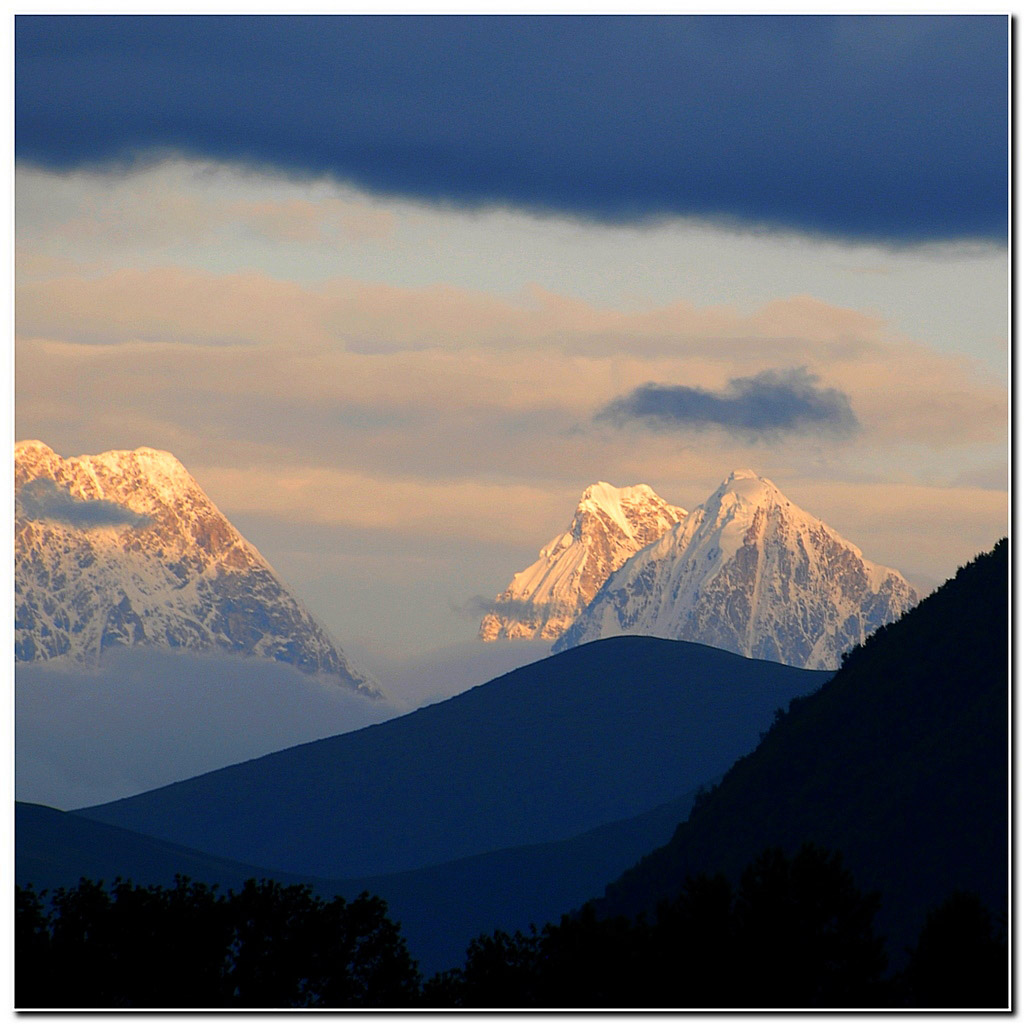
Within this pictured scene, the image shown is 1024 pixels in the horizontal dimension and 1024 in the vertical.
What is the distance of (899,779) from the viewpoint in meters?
160

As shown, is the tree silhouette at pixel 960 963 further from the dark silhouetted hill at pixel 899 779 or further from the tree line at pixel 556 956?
the dark silhouetted hill at pixel 899 779

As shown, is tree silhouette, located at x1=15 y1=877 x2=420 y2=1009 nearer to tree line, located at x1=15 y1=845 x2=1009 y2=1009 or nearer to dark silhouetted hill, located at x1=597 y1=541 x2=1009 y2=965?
tree line, located at x1=15 y1=845 x2=1009 y2=1009

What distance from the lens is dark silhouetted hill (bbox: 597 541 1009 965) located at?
470ft

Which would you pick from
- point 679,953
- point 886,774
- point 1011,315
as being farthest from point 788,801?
point 1011,315

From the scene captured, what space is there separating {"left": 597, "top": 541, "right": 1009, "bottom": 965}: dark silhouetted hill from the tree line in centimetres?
5559

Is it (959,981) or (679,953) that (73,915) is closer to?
(679,953)

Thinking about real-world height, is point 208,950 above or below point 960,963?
below

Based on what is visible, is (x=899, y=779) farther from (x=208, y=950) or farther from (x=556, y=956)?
(x=208, y=950)

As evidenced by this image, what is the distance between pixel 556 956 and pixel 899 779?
3490 inches

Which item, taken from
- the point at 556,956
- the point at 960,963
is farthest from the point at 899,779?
the point at 960,963

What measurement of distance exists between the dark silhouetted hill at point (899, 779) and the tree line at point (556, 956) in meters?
55.6

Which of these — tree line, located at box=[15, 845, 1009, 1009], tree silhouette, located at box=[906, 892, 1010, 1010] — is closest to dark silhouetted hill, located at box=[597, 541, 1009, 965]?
tree line, located at box=[15, 845, 1009, 1009]
